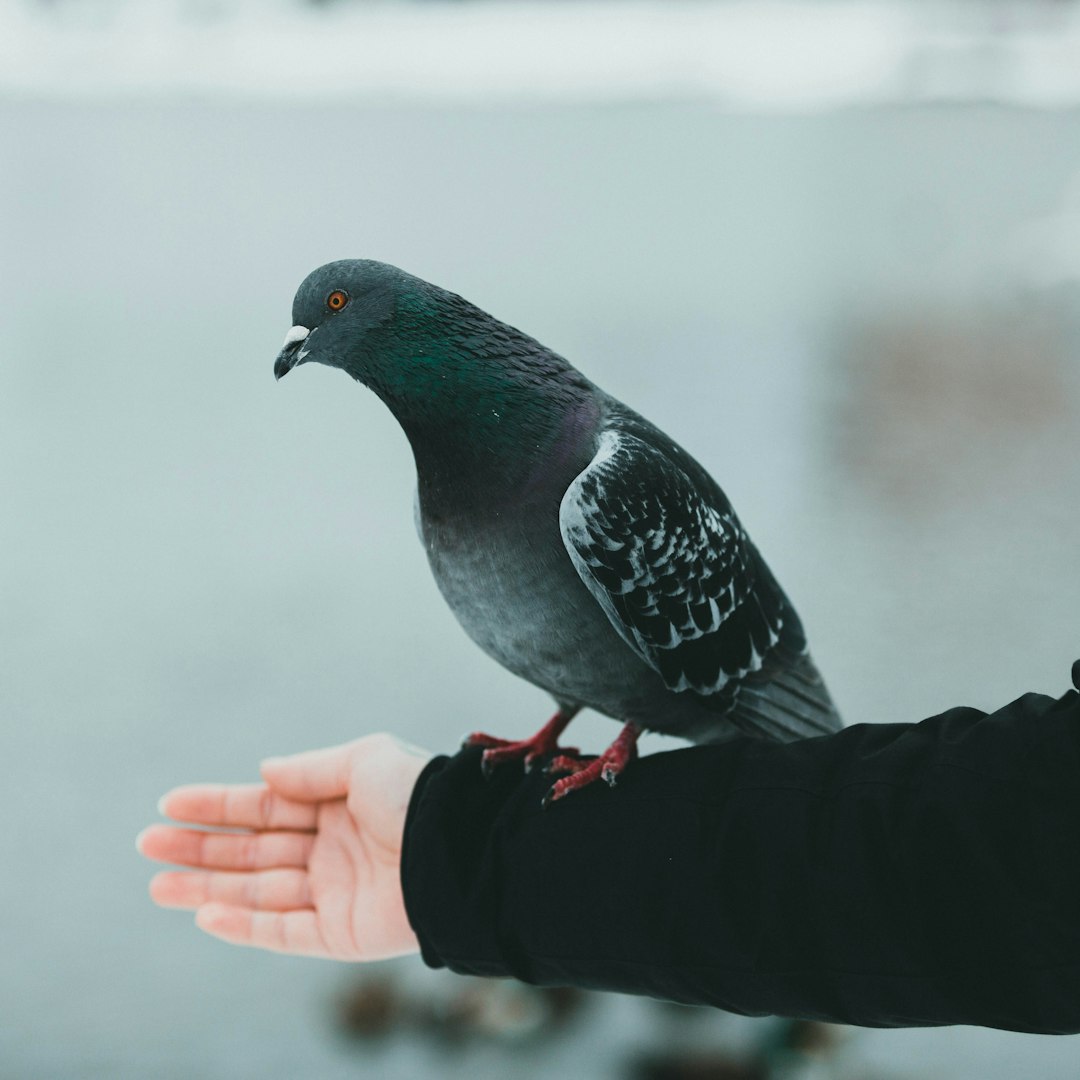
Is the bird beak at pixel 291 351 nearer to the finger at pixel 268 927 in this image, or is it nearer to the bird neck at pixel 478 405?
the bird neck at pixel 478 405

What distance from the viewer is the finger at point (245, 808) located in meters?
1.38

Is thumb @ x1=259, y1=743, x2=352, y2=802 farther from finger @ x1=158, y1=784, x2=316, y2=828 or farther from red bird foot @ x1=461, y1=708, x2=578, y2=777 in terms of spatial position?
red bird foot @ x1=461, y1=708, x2=578, y2=777

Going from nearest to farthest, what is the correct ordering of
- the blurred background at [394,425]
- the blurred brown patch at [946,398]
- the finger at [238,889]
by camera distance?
1. the finger at [238,889]
2. the blurred background at [394,425]
3. the blurred brown patch at [946,398]

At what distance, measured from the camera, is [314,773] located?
1352 mm

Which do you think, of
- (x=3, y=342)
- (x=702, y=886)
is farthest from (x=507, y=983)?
(x=3, y=342)

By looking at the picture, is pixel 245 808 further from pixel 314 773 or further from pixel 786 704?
pixel 786 704

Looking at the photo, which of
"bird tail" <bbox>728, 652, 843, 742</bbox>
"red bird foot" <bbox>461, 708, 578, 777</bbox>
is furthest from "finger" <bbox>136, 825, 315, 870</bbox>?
"bird tail" <bbox>728, 652, 843, 742</bbox>

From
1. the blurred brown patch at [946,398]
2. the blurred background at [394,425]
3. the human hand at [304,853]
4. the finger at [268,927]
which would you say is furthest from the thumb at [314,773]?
the blurred brown patch at [946,398]

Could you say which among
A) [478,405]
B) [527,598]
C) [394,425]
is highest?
[394,425]

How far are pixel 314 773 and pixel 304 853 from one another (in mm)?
118

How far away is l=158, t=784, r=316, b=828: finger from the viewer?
138 centimetres

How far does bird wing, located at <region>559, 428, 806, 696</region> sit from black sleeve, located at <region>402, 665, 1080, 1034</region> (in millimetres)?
96

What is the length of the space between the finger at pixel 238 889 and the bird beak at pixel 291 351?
675mm

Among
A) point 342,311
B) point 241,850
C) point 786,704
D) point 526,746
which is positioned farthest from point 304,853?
point 342,311
